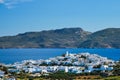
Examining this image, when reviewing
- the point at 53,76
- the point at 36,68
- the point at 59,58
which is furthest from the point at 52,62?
the point at 53,76

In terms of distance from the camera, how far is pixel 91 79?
46.2 m

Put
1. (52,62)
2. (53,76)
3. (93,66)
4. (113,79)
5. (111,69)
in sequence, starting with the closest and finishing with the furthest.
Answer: (113,79)
(53,76)
(111,69)
(93,66)
(52,62)

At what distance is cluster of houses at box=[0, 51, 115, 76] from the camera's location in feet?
185

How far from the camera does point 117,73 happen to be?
169ft

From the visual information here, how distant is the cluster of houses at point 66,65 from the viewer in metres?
56.4

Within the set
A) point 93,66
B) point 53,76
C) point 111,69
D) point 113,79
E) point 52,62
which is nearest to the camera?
point 113,79

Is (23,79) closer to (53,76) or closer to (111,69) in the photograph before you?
(53,76)

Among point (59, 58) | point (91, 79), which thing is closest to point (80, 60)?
point (59, 58)

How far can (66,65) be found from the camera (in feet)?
211

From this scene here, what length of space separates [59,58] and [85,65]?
9.14m

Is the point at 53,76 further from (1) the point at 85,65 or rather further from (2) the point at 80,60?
(2) the point at 80,60

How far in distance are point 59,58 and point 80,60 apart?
15.3 ft

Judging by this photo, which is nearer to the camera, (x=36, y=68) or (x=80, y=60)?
(x=36, y=68)

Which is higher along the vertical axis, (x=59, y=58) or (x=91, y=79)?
(x=59, y=58)
